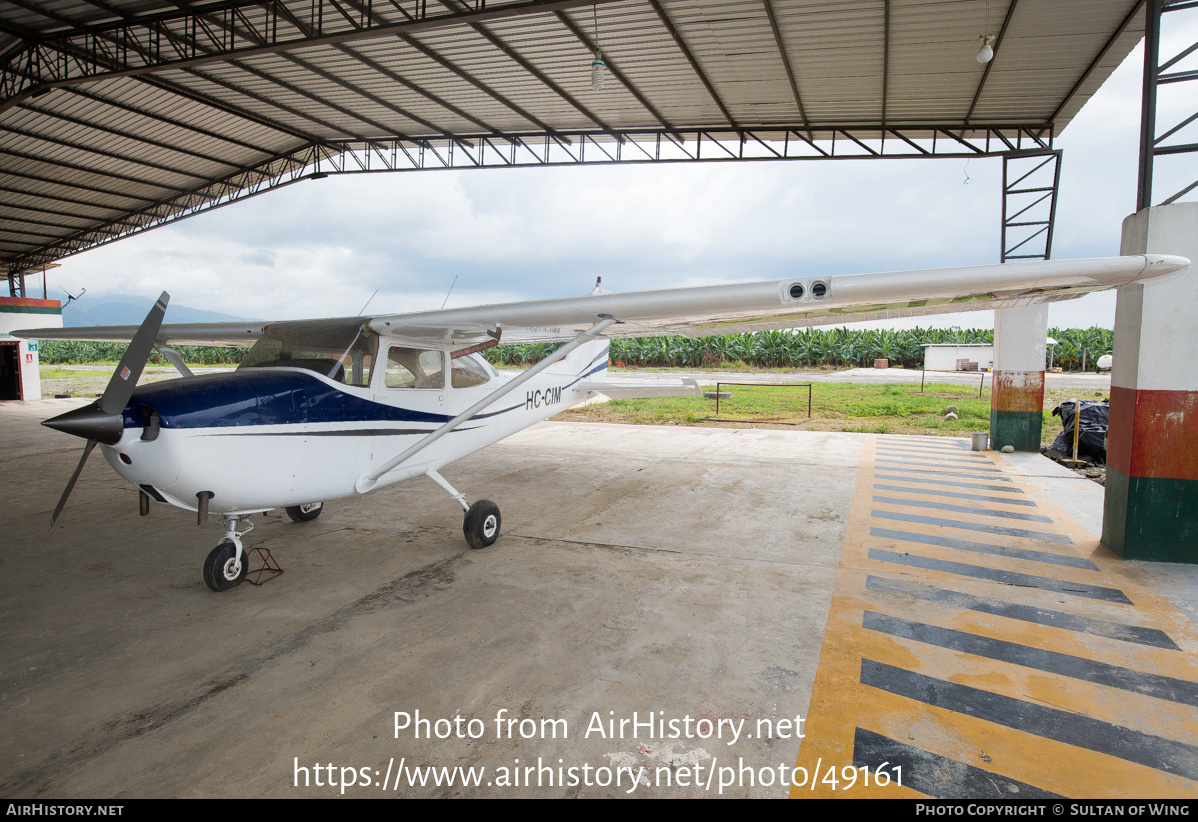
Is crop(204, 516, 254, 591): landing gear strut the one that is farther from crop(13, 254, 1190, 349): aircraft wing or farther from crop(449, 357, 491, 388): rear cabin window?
crop(449, 357, 491, 388): rear cabin window

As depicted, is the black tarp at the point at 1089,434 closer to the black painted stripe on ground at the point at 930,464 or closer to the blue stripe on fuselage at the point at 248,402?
the black painted stripe on ground at the point at 930,464

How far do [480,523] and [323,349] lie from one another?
2.11 m

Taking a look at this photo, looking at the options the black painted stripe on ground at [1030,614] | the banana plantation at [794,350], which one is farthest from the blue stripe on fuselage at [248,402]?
the banana plantation at [794,350]

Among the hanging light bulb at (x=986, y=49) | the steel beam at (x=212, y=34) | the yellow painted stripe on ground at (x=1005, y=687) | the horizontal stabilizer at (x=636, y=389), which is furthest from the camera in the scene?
the horizontal stabilizer at (x=636, y=389)

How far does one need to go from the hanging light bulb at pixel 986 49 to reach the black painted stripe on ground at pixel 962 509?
19.7ft

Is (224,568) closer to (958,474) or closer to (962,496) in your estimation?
(962,496)

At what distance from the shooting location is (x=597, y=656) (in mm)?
3570

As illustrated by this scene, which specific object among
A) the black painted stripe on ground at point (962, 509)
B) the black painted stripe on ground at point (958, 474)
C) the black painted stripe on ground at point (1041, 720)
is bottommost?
the black painted stripe on ground at point (1041, 720)

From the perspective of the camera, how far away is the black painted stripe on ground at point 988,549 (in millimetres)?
5258

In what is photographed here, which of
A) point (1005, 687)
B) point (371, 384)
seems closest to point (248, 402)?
point (371, 384)

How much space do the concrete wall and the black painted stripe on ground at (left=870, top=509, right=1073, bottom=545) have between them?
2648 centimetres

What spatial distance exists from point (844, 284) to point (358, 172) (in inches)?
605

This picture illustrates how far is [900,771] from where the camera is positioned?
260cm
